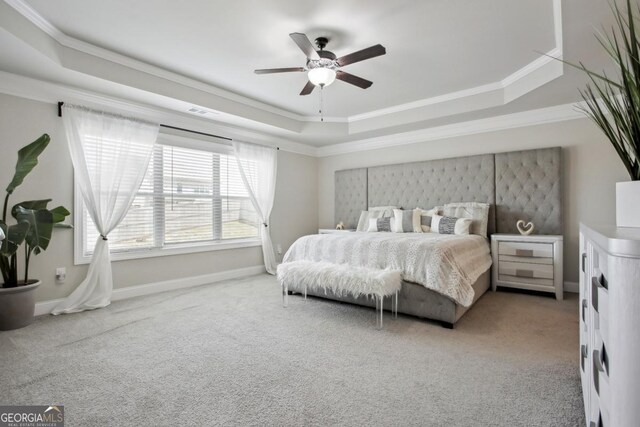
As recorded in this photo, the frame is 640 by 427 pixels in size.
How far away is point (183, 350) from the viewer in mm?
2391

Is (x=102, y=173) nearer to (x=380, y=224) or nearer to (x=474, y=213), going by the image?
(x=380, y=224)

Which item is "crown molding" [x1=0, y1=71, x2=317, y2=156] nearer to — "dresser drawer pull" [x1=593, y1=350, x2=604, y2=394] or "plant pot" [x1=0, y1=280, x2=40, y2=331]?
"plant pot" [x1=0, y1=280, x2=40, y2=331]

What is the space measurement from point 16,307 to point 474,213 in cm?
509

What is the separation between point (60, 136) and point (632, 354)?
14.9 ft

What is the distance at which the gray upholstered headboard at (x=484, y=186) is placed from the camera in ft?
13.3

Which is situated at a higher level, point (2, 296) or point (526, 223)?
point (526, 223)

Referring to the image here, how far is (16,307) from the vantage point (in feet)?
9.23

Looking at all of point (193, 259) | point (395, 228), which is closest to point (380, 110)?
point (395, 228)

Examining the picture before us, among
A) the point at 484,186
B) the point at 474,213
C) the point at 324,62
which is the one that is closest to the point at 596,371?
the point at 324,62

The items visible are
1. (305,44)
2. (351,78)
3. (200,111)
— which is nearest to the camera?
(305,44)

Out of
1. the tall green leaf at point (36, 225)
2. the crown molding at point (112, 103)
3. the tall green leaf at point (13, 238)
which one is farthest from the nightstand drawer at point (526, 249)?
the tall green leaf at point (13, 238)

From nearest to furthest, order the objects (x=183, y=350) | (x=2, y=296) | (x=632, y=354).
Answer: (x=632, y=354) < (x=183, y=350) < (x=2, y=296)

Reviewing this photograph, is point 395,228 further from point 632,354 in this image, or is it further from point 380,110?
point 632,354

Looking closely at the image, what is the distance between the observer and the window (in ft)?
12.9
